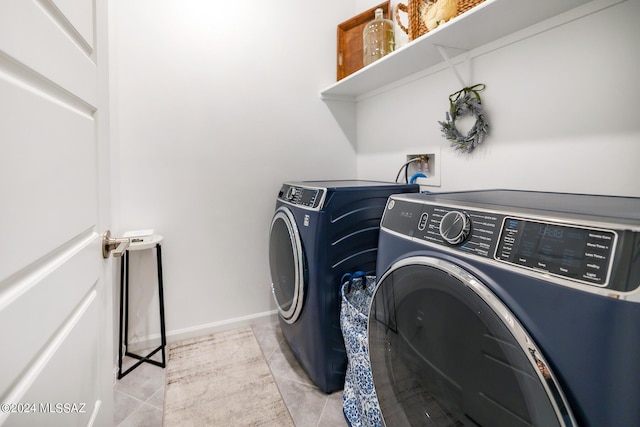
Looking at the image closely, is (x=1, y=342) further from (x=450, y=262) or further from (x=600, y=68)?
(x=600, y=68)

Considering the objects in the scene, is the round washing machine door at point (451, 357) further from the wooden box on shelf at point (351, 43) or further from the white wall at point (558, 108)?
the wooden box on shelf at point (351, 43)

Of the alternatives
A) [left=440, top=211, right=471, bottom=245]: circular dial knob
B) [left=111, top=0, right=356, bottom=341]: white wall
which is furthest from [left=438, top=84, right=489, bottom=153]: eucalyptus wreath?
[left=111, top=0, right=356, bottom=341]: white wall

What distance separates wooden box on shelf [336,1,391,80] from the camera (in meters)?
2.03

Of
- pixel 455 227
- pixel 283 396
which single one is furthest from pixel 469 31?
pixel 283 396

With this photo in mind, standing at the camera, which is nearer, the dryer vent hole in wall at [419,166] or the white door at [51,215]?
the white door at [51,215]

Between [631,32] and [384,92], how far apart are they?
1250 millimetres

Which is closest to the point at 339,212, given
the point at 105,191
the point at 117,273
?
the point at 105,191

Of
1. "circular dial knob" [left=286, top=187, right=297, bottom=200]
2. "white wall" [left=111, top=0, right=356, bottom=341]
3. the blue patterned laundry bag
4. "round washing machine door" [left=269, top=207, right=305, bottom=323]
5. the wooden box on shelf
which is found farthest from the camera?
the wooden box on shelf

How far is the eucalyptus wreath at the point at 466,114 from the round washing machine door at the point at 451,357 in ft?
2.97

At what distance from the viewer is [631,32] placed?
3.01 ft

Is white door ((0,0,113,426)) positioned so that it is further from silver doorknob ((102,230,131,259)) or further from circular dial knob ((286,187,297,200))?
circular dial knob ((286,187,297,200))

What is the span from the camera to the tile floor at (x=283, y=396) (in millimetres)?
1318

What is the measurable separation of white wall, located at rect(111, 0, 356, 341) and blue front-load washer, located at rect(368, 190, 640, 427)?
138 cm
